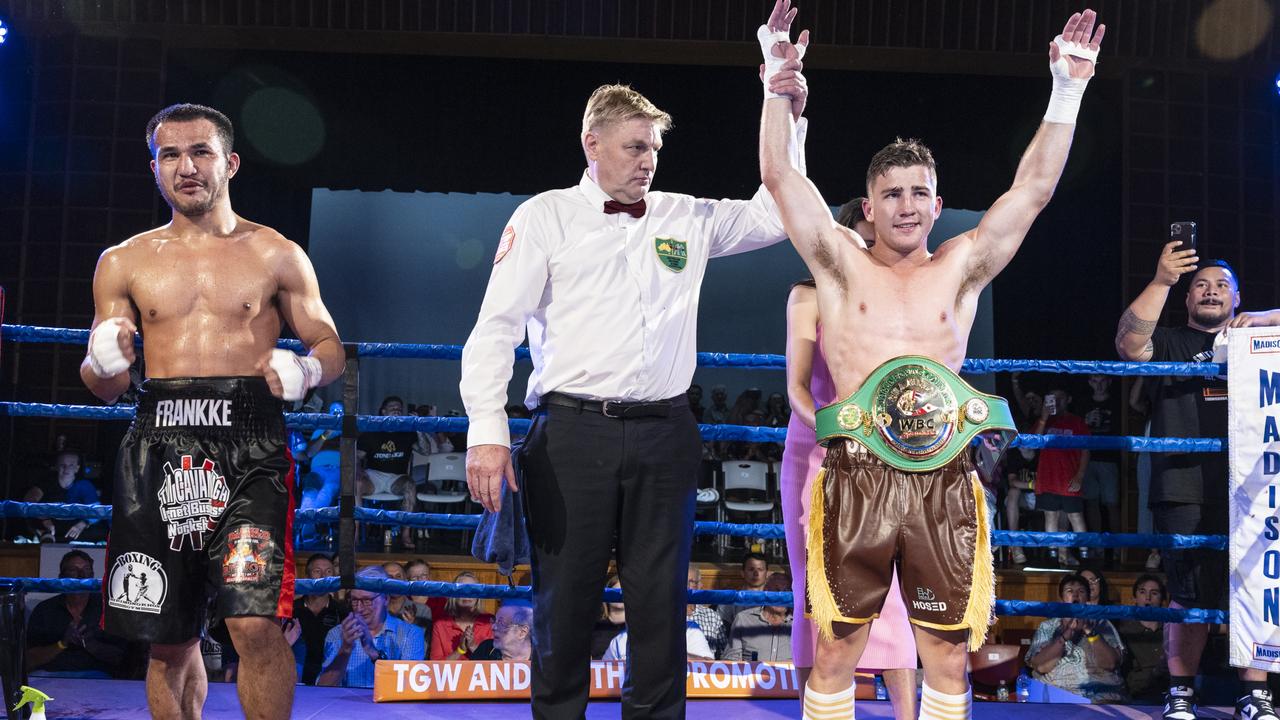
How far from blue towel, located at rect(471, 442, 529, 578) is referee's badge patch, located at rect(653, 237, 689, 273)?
1.76 ft

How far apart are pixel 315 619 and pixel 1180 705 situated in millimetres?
3733

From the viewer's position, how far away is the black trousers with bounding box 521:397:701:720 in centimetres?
224

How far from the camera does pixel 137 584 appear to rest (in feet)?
7.38

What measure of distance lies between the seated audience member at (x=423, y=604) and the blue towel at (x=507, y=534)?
2.80m

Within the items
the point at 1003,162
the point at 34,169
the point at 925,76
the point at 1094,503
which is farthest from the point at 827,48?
the point at 34,169

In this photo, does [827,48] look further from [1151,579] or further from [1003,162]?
[1151,579]

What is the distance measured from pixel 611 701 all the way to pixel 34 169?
6.13 metres

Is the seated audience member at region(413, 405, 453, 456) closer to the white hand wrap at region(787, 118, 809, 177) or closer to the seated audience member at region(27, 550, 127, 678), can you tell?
the seated audience member at region(27, 550, 127, 678)

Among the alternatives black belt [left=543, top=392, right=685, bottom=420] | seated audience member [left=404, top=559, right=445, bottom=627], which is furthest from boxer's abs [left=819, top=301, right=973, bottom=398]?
seated audience member [left=404, top=559, right=445, bottom=627]

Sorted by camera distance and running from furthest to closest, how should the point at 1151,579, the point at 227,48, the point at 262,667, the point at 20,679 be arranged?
1. the point at 227,48
2. the point at 1151,579
3. the point at 20,679
4. the point at 262,667

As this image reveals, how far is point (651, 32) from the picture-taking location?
6801 mm

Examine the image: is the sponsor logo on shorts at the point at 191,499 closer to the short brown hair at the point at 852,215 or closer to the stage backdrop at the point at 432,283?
the short brown hair at the point at 852,215

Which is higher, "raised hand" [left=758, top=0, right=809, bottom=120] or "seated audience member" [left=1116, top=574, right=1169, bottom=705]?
"raised hand" [left=758, top=0, right=809, bottom=120]

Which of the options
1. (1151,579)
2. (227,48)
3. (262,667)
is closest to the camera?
(262,667)
